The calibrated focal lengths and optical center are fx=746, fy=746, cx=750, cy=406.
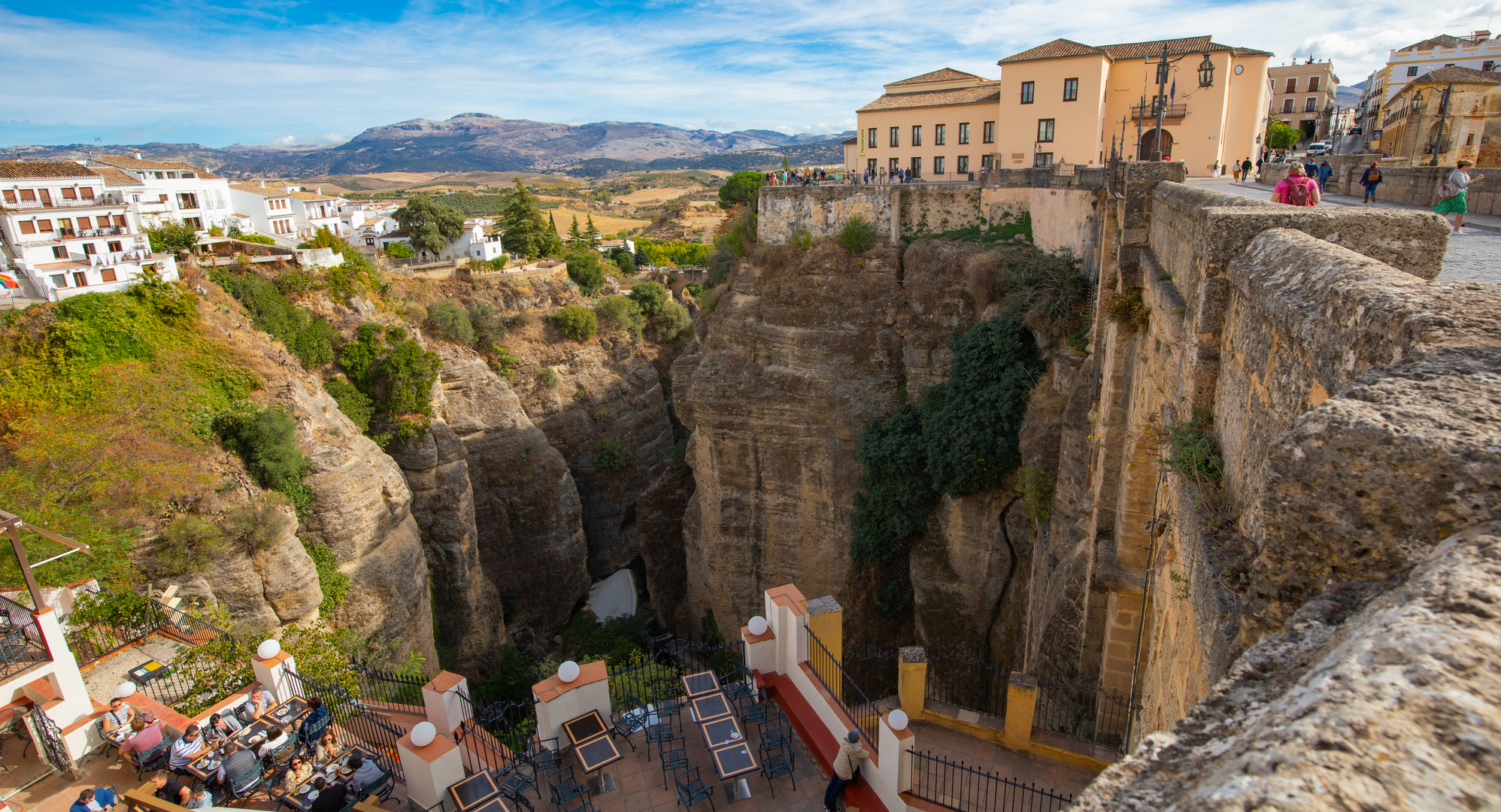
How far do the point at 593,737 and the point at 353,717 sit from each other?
12.4 ft

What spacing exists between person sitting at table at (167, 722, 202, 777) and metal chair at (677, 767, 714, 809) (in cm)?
542

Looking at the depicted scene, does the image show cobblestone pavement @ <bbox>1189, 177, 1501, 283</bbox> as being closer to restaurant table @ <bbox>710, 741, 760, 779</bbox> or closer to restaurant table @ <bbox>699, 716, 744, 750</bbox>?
restaurant table @ <bbox>710, 741, 760, 779</bbox>

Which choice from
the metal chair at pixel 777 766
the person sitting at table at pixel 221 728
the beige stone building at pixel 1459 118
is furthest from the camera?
the beige stone building at pixel 1459 118

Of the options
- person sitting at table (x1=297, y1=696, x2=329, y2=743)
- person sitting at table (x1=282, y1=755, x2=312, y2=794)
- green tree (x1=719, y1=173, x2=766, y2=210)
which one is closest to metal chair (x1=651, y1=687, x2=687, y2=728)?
person sitting at table (x1=282, y1=755, x2=312, y2=794)

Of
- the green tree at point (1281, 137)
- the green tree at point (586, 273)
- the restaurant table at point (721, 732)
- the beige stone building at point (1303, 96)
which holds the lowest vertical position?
the restaurant table at point (721, 732)

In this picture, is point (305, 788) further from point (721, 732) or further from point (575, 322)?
point (575, 322)

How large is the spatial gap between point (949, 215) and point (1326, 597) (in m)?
19.2

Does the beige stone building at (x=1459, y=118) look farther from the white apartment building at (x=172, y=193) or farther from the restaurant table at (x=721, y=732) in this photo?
the white apartment building at (x=172, y=193)

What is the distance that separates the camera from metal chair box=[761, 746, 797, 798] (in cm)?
835

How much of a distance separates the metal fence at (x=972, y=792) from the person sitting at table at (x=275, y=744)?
23.7 feet

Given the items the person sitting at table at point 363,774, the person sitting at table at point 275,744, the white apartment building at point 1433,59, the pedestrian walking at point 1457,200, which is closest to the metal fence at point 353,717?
the person sitting at table at point 275,744

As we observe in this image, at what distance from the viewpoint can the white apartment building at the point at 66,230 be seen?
2231cm

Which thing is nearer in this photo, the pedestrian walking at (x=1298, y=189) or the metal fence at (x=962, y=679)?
the pedestrian walking at (x=1298, y=189)

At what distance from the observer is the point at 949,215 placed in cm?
Answer: 2027
